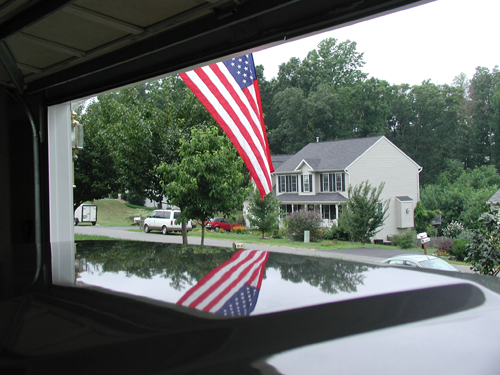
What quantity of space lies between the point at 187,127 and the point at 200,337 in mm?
18159

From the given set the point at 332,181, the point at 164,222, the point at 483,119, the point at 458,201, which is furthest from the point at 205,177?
the point at 483,119

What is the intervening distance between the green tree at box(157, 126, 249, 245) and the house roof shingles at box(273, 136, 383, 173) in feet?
72.2

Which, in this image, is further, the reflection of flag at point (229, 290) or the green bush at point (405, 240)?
the green bush at point (405, 240)

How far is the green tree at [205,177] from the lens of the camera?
15914 millimetres

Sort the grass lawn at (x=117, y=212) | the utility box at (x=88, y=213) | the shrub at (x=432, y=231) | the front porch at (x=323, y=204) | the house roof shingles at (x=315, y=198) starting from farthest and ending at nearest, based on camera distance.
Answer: the grass lawn at (x=117, y=212)
the utility box at (x=88, y=213)
the house roof shingles at (x=315, y=198)
the front porch at (x=323, y=204)
the shrub at (x=432, y=231)

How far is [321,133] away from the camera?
2491 inches

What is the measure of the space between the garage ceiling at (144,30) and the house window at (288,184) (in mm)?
36364

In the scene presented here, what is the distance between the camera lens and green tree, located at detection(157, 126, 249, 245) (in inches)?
627

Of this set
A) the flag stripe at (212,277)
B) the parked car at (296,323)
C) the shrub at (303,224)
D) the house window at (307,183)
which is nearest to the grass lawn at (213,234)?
the shrub at (303,224)

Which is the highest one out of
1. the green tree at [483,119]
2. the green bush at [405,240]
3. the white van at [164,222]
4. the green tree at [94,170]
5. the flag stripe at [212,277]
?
the green tree at [483,119]

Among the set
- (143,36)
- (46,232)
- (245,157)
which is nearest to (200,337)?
(143,36)

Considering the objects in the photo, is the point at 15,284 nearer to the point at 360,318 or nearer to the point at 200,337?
A: the point at 200,337

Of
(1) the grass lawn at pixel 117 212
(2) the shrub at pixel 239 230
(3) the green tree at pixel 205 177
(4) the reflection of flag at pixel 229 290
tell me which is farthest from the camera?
(1) the grass lawn at pixel 117 212

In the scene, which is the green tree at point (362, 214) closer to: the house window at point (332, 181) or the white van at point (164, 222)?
the house window at point (332, 181)
